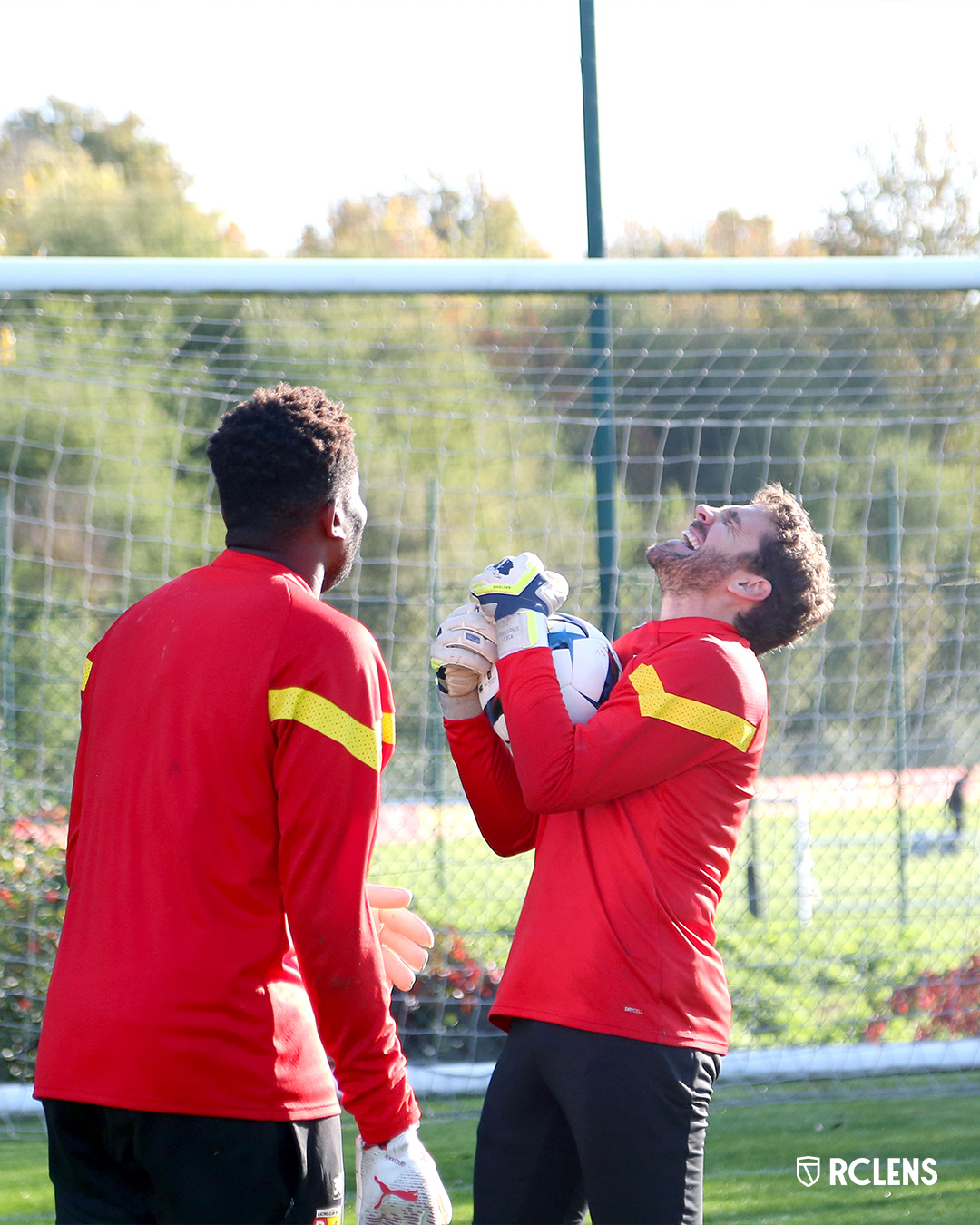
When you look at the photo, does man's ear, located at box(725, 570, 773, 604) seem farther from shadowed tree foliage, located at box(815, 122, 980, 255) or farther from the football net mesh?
shadowed tree foliage, located at box(815, 122, 980, 255)

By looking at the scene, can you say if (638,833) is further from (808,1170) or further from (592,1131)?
(808,1170)

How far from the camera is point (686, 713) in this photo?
209 centimetres

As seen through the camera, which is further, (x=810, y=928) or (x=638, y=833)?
(x=810, y=928)

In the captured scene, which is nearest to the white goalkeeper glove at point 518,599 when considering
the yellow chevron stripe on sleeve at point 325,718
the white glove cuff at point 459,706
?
the white glove cuff at point 459,706

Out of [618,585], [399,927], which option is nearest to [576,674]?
[399,927]

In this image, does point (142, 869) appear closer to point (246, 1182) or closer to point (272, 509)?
point (246, 1182)

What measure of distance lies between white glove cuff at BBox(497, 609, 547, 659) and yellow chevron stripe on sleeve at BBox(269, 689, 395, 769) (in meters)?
0.53

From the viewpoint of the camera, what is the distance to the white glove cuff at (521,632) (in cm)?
217

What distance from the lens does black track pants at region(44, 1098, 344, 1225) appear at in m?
1.60

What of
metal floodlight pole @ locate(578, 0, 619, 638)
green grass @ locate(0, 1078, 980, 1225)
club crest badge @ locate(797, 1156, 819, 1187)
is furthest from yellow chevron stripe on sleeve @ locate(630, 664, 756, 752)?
metal floodlight pole @ locate(578, 0, 619, 638)

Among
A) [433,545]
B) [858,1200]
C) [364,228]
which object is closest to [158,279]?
[433,545]

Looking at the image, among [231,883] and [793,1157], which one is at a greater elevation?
[231,883]

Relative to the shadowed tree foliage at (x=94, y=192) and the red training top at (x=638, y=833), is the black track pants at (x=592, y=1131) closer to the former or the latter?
the red training top at (x=638, y=833)

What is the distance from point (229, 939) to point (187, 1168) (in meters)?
0.30
